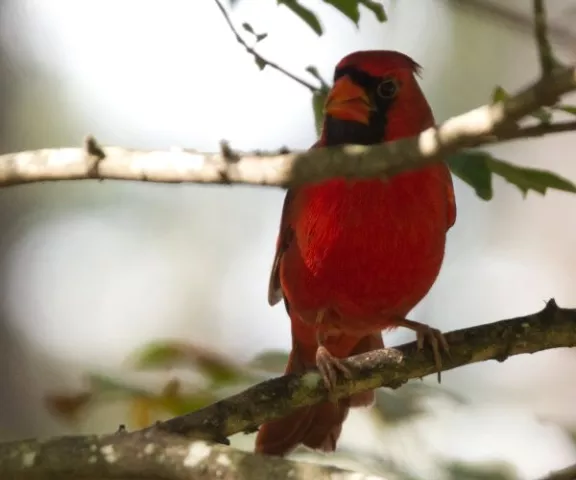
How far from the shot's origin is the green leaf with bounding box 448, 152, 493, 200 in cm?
149

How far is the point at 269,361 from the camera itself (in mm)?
2164

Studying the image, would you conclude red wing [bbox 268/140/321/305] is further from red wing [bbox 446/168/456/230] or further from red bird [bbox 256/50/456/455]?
red wing [bbox 446/168/456/230]

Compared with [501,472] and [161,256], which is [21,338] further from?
[501,472]

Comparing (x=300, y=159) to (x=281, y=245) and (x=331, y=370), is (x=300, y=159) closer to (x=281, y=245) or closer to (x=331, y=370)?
(x=331, y=370)

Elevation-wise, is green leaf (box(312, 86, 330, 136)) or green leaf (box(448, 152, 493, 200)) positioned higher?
green leaf (box(312, 86, 330, 136))

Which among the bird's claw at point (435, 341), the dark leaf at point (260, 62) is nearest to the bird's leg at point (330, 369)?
the bird's claw at point (435, 341)

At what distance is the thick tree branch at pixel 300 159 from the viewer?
1073mm

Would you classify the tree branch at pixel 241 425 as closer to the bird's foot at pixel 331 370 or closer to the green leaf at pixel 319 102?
the bird's foot at pixel 331 370

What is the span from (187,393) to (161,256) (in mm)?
3612

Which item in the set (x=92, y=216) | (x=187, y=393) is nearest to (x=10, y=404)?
(x=92, y=216)

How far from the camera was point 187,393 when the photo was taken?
2.16 meters

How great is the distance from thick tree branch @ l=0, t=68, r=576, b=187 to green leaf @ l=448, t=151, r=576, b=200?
343 mm

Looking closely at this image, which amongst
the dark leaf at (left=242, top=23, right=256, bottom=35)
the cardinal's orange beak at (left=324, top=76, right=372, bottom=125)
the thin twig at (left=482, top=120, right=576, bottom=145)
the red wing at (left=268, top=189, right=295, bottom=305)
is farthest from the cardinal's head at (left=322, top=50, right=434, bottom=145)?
the thin twig at (left=482, top=120, right=576, bottom=145)

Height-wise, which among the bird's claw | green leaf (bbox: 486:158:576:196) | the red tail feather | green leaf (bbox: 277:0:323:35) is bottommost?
the red tail feather
